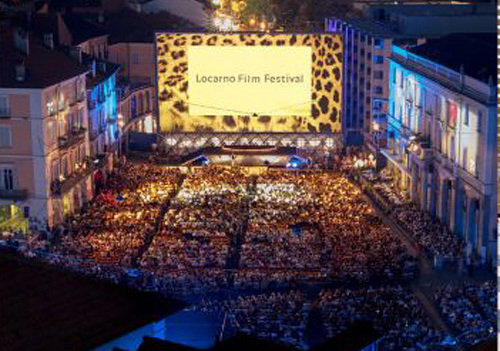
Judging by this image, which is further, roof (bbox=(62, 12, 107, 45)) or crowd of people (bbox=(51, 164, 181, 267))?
roof (bbox=(62, 12, 107, 45))

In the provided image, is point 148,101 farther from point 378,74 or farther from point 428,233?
point 428,233

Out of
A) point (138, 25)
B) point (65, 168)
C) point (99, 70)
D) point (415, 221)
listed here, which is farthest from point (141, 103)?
point (415, 221)

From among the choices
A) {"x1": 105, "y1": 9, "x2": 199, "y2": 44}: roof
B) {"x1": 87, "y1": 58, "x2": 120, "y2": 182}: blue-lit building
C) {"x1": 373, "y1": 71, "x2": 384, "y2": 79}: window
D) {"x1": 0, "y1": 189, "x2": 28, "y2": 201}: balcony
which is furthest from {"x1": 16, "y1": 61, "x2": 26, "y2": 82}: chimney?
{"x1": 105, "y1": 9, "x2": 199, "y2": 44}: roof

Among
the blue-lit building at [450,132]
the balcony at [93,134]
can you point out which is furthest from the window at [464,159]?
the balcony at [93,134]

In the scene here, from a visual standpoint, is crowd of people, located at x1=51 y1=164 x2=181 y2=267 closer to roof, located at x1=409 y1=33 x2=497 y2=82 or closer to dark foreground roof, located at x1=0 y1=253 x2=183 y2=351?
roof, located at x1=409 y1=33 x2=497 y2=82

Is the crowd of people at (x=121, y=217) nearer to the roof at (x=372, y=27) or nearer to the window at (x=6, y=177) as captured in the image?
the window at (x=6, y=177)

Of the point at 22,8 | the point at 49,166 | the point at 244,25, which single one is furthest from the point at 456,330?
the point at 244,25
